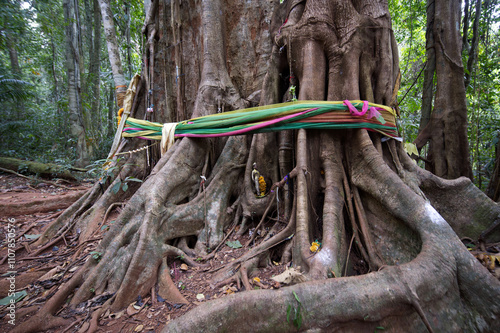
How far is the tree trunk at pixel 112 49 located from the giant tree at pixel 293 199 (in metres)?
0.39

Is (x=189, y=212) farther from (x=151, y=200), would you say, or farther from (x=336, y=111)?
(x=336, y=111)

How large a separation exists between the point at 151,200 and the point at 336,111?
89.0 inches

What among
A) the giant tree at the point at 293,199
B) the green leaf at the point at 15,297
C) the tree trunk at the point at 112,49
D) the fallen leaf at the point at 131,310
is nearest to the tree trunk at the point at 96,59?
the tree trunk at the point at 112,49

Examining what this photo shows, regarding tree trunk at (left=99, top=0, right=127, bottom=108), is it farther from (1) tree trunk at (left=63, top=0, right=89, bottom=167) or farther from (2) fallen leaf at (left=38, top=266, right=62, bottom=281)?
(1) tree trunk at (left=63, top=0, right=89, bottom=167)

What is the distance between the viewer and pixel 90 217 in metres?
3.49

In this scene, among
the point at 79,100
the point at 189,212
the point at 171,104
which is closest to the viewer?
the point at 189,212

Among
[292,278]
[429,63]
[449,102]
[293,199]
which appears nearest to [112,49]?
[293,199]

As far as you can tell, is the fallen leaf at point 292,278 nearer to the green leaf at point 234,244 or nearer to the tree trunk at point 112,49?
the green leaf at point 234,244

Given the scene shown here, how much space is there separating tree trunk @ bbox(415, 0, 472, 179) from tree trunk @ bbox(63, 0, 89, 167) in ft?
29.1

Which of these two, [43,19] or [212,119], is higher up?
[43,19]

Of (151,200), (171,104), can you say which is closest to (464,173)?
(151,200)

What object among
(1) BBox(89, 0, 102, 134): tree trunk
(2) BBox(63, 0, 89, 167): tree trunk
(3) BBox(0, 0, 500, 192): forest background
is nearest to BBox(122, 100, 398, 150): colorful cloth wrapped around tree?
(3) BBox(0, 0, 500, 192): forest background

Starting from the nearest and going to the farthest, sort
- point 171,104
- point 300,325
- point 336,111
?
point 300,325, point 336,111, point 171,104

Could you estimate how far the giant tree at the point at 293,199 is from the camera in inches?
60.0
